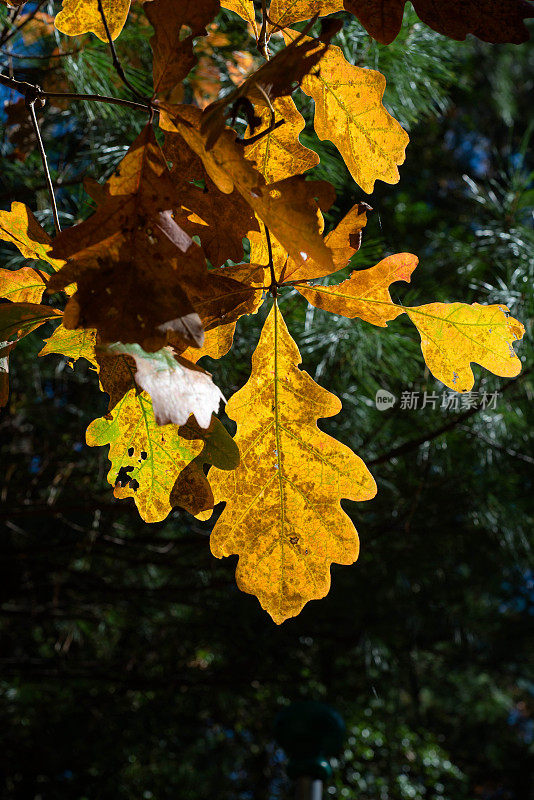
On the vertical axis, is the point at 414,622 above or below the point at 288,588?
below

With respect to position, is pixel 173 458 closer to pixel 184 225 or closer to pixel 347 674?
pixel 184 225

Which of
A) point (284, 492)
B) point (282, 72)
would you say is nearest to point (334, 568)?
point (284, 492)

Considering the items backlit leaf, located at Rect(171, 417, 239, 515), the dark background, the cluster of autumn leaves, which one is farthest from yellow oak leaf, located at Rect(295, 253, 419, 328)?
the dark background

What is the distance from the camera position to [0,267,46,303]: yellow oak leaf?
0.51 m

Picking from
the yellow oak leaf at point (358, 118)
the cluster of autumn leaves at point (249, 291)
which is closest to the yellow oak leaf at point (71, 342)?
the cluster of autumn leaves at point (249, 291)

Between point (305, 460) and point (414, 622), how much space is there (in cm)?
193

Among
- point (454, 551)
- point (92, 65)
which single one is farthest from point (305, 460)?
point (454, 551)

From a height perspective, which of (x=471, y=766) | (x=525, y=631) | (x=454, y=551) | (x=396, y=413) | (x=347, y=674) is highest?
(x=396, y=413)

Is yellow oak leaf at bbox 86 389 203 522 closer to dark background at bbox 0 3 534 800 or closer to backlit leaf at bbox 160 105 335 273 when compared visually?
backlit leaf at bbox 160 105 335 273

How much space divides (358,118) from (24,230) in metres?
0.24

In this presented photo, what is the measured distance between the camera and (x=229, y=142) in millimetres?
351

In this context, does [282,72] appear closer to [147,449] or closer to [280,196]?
[280,196]

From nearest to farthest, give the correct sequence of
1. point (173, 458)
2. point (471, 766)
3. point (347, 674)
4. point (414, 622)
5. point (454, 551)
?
point (173, 458) < point (454, 551) < point (414, 622) < point (347, 674) < point (471, 766)

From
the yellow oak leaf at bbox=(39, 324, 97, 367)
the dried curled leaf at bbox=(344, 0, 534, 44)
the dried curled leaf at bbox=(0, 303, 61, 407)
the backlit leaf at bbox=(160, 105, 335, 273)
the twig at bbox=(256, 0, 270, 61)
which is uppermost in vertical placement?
the dried curled leaf at bbox=(344, 0, 534, 44)
